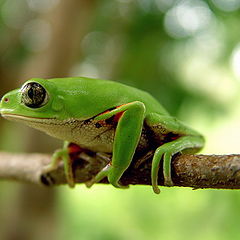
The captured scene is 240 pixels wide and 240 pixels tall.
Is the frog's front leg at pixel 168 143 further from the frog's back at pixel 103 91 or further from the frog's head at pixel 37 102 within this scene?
the frog's head at pixel 37 102

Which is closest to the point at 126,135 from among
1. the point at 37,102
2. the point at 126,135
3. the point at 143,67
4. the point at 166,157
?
the point at 126,135

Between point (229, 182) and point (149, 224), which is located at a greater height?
point (229, 182)

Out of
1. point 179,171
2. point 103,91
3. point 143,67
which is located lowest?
point 143,67

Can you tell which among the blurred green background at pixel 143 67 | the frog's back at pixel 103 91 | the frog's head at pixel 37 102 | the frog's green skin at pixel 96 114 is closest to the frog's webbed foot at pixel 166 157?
the frog's green skin at pixel 96 114

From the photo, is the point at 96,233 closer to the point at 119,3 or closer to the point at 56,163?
the point at 119,3

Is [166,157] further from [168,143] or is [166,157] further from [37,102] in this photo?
[37,102]

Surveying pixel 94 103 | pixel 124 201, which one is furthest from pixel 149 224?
pixel 94 103
